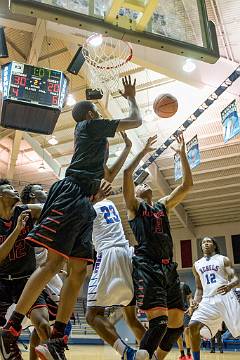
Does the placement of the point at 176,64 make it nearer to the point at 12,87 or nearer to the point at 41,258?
the point at 12,87

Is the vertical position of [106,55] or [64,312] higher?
[106,55]

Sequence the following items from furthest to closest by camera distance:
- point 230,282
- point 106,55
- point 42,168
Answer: point 42,168 → point 106,55 → point 230,282

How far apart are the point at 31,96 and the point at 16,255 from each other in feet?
14.8

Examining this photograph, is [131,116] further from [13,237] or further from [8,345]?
[8,345]

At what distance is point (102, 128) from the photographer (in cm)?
326

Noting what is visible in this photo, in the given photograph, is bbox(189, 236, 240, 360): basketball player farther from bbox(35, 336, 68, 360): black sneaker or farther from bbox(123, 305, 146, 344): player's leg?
bbox(35, 336, 68, 360): black sneaker

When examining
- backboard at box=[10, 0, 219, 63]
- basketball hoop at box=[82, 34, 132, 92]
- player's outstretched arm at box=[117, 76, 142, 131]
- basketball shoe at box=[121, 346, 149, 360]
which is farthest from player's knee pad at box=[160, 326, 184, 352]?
basketball hoop at box=[82, 34, 132, 92]

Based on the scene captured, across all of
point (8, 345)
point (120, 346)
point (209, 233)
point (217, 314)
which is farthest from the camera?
point (209, 233)

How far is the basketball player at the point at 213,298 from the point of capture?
18.4 ft

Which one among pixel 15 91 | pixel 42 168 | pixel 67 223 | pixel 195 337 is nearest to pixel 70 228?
pixel 67 223

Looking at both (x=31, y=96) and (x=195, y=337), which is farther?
(x=31, y=96)

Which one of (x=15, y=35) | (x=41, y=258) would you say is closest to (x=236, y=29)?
(x=15, y=35)

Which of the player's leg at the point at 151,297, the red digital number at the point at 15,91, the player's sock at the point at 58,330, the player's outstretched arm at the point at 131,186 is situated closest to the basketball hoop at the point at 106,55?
the red digital number at the point at 15,91

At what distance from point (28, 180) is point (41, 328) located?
1614 centimetres
